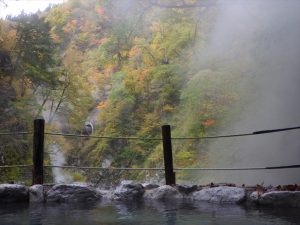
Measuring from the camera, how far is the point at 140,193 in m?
4.66

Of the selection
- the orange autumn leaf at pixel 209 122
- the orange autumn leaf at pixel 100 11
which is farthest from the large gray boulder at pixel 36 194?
the orange autumn leaf at pixel 100 11

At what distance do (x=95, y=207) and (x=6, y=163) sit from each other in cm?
598

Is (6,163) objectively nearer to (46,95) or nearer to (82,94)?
(46,95)

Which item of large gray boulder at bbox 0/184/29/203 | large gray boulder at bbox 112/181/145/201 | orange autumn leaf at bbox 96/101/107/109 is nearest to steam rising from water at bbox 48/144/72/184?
orange autumn leaf at bbox 96/101/107/109

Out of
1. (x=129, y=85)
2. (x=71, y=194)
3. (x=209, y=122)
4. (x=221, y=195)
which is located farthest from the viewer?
(x=129, y=85)

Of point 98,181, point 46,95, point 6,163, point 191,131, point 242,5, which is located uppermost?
point 242,5

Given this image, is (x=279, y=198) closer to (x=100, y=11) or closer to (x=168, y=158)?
(x=168, y=158)

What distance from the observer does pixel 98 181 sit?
11266mm

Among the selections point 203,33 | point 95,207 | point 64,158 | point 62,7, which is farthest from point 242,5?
point 62,7

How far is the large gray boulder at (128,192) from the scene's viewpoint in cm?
459

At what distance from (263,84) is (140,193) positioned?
183 inches

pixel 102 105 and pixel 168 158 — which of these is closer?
pixel 168 158

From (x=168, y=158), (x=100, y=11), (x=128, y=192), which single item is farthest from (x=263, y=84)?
(x=100, y=11)

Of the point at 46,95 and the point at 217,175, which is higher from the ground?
the point at 46,95
